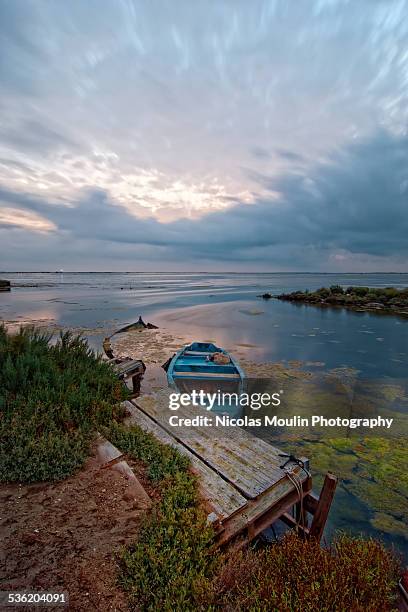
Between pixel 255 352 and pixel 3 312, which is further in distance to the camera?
pixel 3 312

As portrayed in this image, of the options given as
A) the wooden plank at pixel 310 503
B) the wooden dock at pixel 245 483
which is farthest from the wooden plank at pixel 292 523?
the wooden plank at pixel 310 503

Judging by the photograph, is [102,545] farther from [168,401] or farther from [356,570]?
[168,401]

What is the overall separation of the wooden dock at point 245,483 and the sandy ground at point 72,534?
122cm

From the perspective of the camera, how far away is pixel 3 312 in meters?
32.5

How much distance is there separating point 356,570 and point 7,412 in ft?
19.8

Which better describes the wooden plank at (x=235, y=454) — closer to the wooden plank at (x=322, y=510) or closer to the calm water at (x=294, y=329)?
the wooden plank at (x=322, y=510)

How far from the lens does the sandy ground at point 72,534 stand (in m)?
3.03

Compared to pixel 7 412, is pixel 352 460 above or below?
below

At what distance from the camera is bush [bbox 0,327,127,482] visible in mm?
4746

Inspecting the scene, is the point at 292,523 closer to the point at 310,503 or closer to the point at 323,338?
the point at 310,503

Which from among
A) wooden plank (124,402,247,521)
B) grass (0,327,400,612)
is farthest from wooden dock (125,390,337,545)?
grass (0,327,400,612)

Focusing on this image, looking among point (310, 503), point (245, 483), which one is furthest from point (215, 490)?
point (310, 503)

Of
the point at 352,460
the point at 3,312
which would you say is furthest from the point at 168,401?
the point at 3,312

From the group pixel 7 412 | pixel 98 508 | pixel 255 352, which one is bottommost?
pixel 255 352
